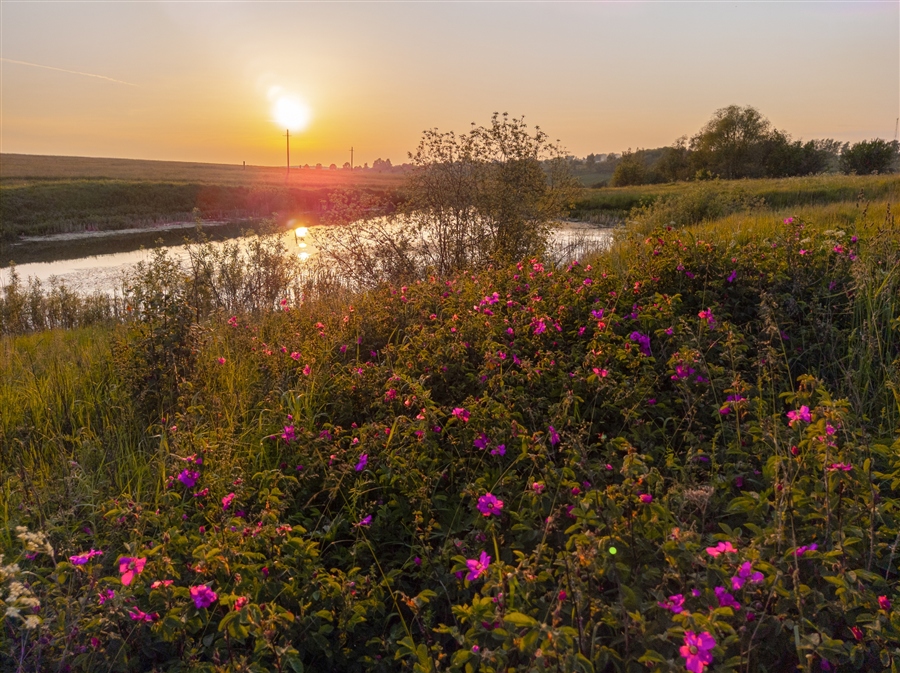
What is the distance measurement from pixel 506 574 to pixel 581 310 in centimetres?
258

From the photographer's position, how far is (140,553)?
2.06 meters

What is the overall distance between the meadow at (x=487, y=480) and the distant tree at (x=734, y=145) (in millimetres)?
49727

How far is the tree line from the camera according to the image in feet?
152

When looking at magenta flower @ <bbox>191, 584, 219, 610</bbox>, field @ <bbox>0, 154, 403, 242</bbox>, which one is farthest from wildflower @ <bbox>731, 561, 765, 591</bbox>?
field @ <bbox>0, 154, 403, 242</bbox>

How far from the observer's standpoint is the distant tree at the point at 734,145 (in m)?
48.0

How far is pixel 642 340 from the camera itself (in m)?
3.43

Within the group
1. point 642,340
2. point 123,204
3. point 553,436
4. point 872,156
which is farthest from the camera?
point 872,156

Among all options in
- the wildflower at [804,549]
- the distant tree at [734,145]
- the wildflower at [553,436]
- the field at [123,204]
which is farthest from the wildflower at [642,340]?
the distant tree at [734,145]

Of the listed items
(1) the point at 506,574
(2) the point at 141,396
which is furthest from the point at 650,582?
(2) the point at 141,396

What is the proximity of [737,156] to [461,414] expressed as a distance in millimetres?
54322

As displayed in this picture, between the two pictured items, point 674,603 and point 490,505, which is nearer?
point 674,603

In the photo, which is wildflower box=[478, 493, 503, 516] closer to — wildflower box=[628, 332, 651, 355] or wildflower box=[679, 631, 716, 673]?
wildflower box=[679, 631, 716, 673]

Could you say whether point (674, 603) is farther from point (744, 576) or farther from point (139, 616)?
point (139, 616)

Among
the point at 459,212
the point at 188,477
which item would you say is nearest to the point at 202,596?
the point at 188,477
